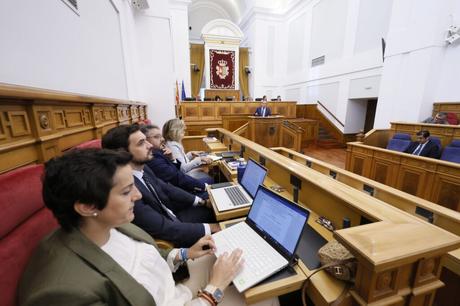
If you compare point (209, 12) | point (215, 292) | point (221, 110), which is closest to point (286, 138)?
point (221, 110)

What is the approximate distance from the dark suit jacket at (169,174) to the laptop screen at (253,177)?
2.04 ft

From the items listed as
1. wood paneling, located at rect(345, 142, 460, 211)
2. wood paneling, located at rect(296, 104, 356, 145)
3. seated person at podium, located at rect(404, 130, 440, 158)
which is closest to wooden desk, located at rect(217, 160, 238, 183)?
wood paneling, located at rect(345, 142, 460, 211)

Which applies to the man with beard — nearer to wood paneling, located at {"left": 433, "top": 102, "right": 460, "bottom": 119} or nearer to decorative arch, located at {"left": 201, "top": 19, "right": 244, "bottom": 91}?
wood paneling, located at {"left": 433, "top": 102, "right": 460, "bottom": 119}

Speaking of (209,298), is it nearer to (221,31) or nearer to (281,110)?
(281,110)

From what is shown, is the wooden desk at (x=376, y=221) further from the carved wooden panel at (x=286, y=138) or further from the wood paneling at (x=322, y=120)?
the wood paneling at (x=322, y=120)

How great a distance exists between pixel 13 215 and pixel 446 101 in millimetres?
6718

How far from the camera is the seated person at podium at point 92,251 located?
54 cm

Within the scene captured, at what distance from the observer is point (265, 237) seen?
1.04 metres

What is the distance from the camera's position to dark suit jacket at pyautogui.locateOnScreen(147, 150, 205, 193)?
2.07 metres

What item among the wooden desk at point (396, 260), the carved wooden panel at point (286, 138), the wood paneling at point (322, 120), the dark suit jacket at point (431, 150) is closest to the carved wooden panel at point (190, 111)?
the carved wooden panel at point (286, 138)

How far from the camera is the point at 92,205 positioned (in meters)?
0.65

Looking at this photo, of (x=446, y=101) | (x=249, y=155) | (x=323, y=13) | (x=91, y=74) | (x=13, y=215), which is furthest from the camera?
(x=323, y=13)

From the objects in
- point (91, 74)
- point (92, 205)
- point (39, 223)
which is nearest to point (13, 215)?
point (39, 223)

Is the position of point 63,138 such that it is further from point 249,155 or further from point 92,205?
point 249,155
